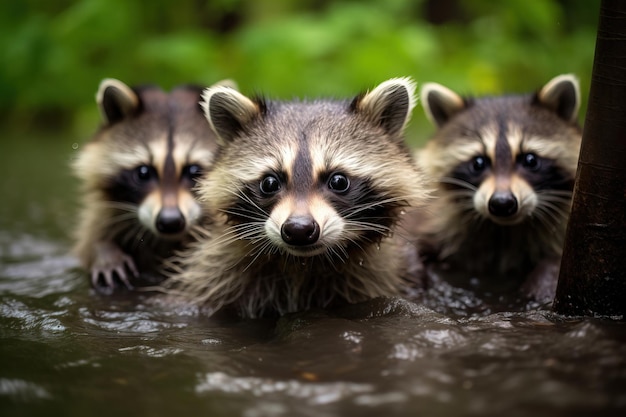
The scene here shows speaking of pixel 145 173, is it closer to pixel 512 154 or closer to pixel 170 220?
pixel 170 220

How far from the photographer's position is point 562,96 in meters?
4.65

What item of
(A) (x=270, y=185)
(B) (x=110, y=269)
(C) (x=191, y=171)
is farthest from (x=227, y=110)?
(B) (x=110, y=269)

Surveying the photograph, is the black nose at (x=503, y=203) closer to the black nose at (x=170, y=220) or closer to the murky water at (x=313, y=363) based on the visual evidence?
the murky water at (x=313, y=363)

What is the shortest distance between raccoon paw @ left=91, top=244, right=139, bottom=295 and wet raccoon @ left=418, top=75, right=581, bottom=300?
1.81 metres

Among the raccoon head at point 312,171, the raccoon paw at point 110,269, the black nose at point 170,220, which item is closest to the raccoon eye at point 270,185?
the raccoon head at point 312,171

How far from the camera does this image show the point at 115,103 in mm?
4809

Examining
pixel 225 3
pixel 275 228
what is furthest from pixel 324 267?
pixel 225 3

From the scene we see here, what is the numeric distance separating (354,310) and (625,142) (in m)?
1.40

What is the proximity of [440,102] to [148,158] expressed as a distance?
1.83m

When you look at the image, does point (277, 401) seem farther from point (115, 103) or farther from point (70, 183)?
point (70, 183)

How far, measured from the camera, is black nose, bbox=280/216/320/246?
10.3 ft

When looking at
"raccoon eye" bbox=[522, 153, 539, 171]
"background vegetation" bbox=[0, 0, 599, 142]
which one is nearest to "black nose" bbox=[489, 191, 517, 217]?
"raccoon eye" bbox=[522, 153, 539, 171]

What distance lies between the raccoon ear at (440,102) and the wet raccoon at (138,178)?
1401 mm

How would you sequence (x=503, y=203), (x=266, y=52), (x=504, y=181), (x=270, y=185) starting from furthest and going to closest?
(x=266, y=52)
(x=504, y=181)
(x=503, y=203)
(x=270, y=185)
